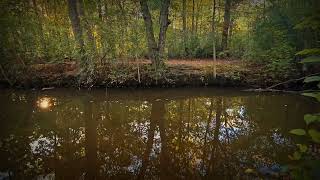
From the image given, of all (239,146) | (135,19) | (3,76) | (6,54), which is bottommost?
(239,146)

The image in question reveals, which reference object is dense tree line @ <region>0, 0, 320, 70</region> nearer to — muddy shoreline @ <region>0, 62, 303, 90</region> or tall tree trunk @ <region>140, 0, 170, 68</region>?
tall tree trunk @ <region>140, 0, 170, 68</region>

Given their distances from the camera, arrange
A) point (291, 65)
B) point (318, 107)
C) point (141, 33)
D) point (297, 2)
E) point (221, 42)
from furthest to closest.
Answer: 1. point (221, 42)
2. point (141, 33)
3. point (291, 65)
4. point (297, 2)
5. point (318, 107)

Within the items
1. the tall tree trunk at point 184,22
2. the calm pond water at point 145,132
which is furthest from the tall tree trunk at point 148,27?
the tall tree trunk at point 184,22

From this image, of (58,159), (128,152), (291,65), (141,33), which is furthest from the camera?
(141,33)

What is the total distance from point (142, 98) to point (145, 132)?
4.14 meters

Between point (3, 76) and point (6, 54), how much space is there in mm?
1165

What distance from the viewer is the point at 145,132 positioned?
8.95 metres

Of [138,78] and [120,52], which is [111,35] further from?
[138,78]

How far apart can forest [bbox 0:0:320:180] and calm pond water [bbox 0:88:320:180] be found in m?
0.04

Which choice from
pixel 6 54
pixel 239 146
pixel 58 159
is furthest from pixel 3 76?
pixel 239 146

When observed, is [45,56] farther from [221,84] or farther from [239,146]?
[239,146]

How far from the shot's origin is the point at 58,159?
686 cm

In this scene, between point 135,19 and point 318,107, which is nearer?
point 318,107

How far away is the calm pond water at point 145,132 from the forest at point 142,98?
4 centimetres
